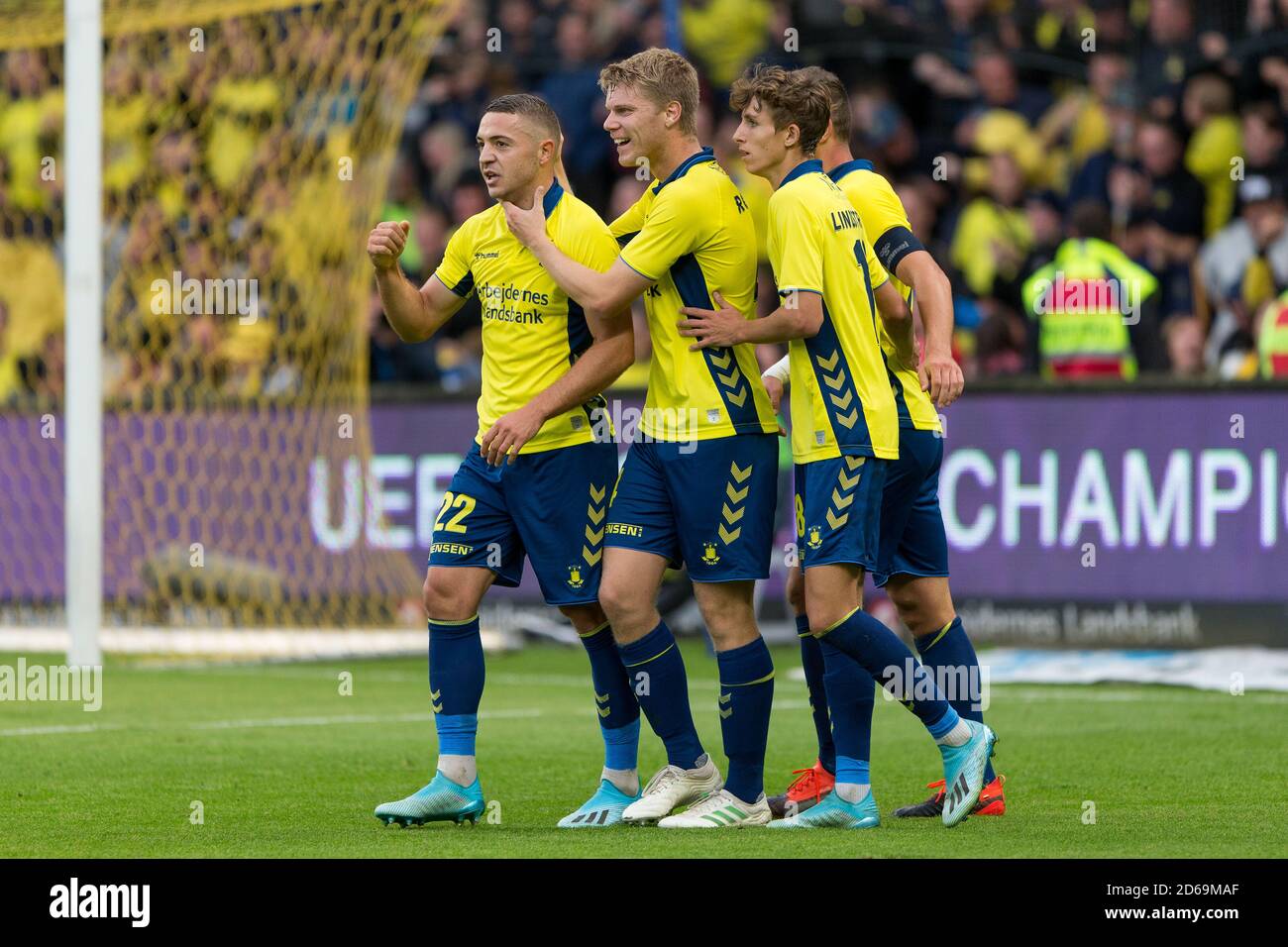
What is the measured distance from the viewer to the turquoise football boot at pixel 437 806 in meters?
6.25

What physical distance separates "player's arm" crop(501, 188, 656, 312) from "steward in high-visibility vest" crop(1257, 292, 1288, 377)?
22.8 feet

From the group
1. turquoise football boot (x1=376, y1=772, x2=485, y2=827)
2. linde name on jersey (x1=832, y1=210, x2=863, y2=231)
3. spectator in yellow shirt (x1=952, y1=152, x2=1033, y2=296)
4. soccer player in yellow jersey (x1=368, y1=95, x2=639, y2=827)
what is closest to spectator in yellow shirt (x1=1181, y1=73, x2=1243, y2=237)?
spectator in yellow shirt (x1=952, y1=152, x2=1033, y2=296)

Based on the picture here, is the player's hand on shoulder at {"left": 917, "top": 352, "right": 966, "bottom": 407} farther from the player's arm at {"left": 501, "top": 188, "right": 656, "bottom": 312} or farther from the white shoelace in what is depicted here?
the white shoelace

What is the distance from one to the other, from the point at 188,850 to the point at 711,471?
5.92ft

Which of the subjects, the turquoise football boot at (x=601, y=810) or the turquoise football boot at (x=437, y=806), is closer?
the turquoise football boot at (x=437, y=806)

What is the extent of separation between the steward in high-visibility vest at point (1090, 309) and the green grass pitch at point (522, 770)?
2808 mm

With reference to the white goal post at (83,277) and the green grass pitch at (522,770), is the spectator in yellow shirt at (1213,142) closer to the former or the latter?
the green grass pitch at (522,770)

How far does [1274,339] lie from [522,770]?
21.3 ft

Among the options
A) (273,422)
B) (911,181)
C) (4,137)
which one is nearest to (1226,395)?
(911,181)

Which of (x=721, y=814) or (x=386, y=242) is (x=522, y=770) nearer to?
(x=721, y=814)

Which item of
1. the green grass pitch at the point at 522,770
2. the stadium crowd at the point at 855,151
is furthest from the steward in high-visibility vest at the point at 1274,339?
the green grass pitch at the point at 522,770

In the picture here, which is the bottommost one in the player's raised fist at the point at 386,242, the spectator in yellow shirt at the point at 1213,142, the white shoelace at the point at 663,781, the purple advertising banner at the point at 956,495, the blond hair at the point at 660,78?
the white shoelace at the point at 663,781

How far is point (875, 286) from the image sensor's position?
21.6ft
